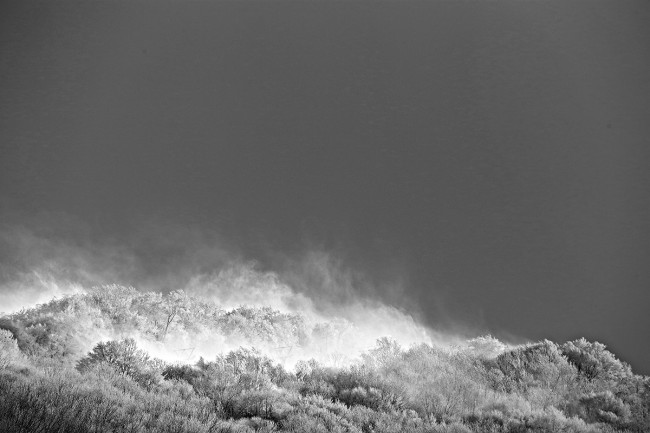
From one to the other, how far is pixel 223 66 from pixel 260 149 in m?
41.7

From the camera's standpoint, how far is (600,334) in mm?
56594

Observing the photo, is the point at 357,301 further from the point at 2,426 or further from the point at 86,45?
the point at 86,45

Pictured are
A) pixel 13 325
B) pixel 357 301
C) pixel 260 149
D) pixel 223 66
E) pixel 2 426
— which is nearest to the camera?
pixel 2 426

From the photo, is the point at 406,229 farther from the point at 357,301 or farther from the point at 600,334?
the point at 600,334

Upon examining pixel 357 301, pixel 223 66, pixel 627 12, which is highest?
pixel 627 12

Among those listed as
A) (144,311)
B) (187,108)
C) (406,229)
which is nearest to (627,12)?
(406,229)

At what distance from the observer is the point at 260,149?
96000 millimetres

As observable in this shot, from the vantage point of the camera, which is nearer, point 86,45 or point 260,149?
point 260,149

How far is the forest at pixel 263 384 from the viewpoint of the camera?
9.03 m

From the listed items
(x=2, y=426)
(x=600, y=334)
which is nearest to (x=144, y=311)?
(x=2, y=426)

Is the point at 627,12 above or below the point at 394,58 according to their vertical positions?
above

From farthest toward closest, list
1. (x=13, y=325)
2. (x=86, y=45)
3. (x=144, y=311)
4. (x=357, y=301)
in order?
(x=86, y=45), (x=357, y=301), (x=144, y=311), (x=13, y=325)

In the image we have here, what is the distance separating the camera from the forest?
9.03 m

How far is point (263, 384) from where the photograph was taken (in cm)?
1453
